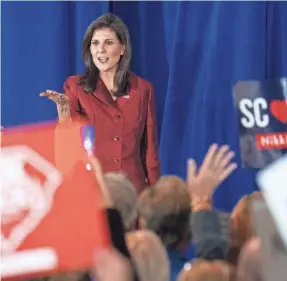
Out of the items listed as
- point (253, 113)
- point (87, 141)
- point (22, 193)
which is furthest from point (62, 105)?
point (22, 193)

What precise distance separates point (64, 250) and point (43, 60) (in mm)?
1733

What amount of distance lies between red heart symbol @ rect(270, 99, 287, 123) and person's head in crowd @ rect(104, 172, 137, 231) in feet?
1.09

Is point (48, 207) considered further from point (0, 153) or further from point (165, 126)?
point (165, 126)

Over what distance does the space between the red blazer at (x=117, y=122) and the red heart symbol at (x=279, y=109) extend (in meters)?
0.70

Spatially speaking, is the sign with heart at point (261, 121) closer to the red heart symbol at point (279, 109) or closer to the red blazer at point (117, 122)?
the red heart symbol at point (279, 109)

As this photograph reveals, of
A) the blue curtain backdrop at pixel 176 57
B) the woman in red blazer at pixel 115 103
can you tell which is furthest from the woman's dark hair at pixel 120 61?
the blue curtain backdrop at pixel 176 57

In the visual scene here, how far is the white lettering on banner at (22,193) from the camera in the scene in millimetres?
751

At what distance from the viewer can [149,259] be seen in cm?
85

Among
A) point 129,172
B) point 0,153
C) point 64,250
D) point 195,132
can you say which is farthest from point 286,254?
point 195,132

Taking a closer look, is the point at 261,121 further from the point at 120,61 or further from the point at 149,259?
the point at 120,61

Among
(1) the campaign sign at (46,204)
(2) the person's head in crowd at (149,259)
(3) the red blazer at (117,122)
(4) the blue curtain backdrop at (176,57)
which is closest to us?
(1) the campaign sign at (46,204)

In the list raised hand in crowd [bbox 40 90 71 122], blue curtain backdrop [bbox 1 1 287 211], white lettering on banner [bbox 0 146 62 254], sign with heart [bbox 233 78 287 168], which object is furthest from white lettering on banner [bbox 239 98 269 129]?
blue curtain backdrop [bbox 1 1 287 211]

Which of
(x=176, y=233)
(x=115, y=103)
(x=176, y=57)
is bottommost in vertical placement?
(x=176, y=233)

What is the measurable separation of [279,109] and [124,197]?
384mm
